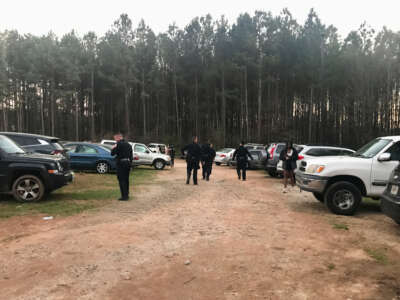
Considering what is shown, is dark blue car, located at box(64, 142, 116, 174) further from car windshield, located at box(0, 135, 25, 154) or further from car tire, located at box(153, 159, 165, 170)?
car windshield, located at box(0, 135, 25, 154)

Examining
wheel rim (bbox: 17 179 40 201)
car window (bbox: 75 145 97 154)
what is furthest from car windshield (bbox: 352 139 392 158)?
car window (bbox: 75 145 97 154)

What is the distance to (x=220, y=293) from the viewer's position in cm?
346

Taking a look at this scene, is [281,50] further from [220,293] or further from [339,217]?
[220,293]

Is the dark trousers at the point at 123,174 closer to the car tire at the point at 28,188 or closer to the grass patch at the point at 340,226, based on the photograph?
the car tire at the point at 28,188

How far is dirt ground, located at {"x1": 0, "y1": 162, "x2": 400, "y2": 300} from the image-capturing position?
3551mm

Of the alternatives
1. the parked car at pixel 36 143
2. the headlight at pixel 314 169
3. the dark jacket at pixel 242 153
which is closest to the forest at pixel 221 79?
the dark jacket at pixel 242 153

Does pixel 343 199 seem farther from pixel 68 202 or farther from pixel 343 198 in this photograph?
pixel 68 202

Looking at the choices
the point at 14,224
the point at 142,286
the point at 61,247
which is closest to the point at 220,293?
the point at 142,286

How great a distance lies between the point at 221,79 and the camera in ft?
133

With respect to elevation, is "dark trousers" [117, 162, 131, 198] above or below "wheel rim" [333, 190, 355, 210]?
above

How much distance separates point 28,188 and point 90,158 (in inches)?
317

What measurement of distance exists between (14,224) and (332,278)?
588cm

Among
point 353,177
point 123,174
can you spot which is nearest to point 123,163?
point 123,174

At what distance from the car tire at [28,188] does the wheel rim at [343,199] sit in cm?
755
